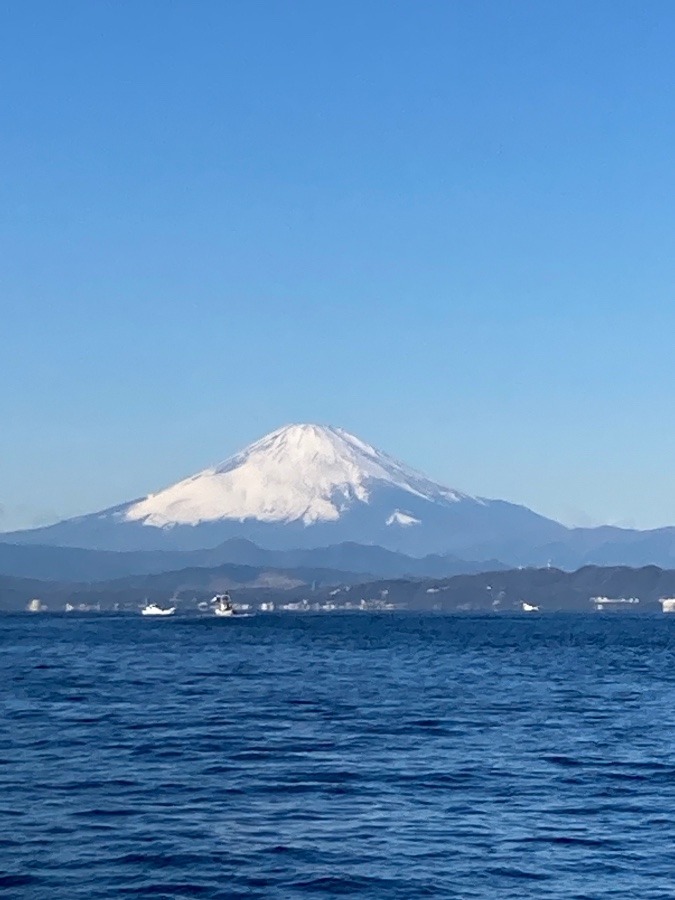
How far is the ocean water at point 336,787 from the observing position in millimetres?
31125

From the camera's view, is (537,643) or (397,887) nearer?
(397,887)

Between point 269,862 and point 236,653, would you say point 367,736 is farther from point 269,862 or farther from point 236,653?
point 236,653

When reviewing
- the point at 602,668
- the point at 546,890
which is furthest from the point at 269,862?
the point at 602,668

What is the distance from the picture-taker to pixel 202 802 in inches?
1524

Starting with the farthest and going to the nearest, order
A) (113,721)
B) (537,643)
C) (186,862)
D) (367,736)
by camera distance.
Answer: (537,643)
(113,721)
(367,736)
(186,862)

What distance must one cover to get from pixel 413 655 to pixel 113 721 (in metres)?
60.9

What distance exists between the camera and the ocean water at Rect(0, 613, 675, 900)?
102ft

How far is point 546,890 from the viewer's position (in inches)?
1185

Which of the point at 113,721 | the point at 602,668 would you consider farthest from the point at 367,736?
the point at 602,668

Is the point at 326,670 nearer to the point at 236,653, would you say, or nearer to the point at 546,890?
the point at 236,653

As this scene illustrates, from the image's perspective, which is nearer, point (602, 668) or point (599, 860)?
point (599, 860)

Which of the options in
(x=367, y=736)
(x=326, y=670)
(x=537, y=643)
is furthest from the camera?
(x=537, y=643)

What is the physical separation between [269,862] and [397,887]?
3.21 meters

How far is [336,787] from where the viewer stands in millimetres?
41094
